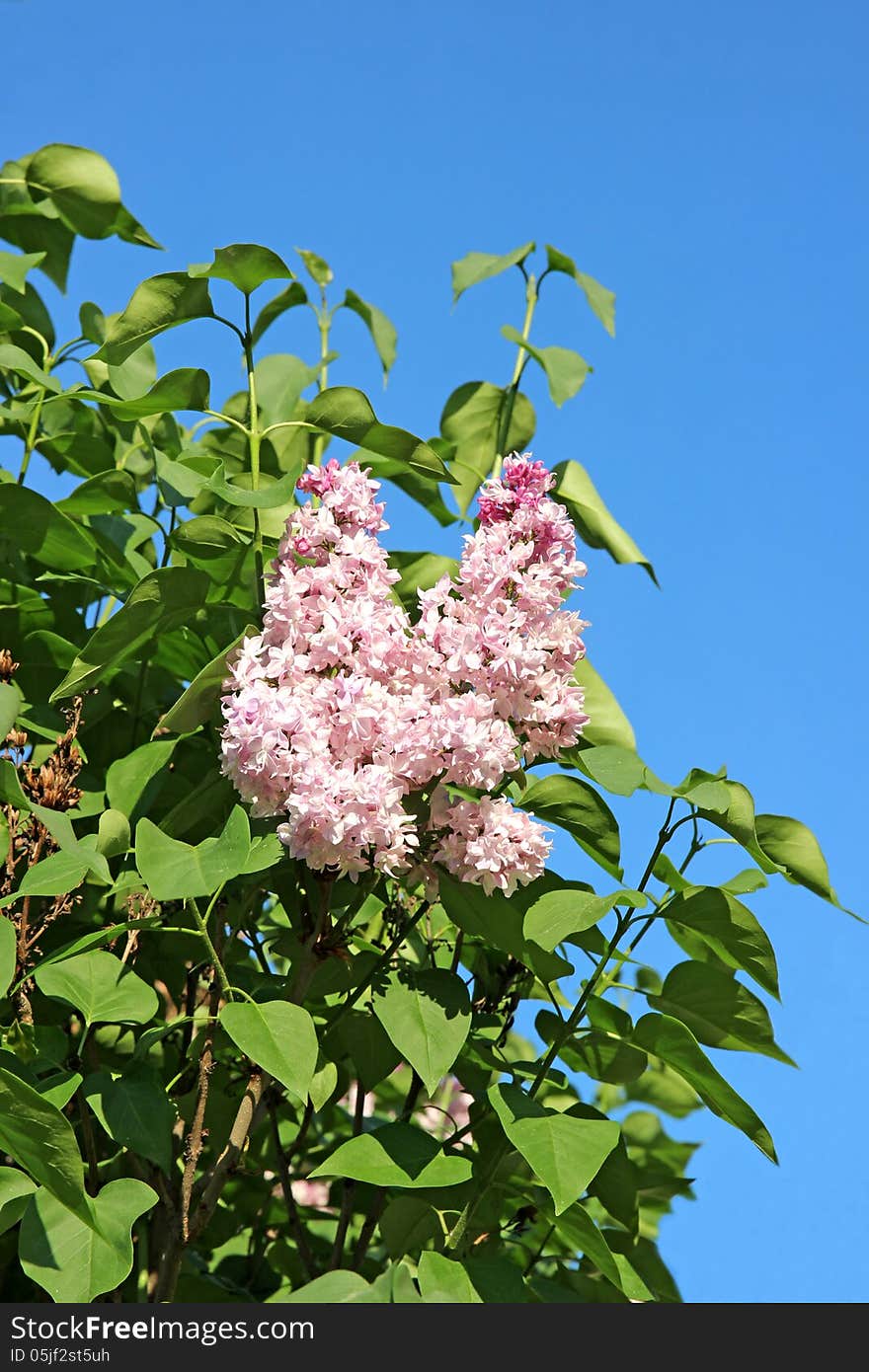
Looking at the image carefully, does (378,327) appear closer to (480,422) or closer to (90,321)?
(480,422)

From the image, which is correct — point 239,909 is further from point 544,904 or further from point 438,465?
point 438,465

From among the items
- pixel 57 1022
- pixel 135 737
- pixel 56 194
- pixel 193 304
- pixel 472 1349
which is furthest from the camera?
pixel 56 194

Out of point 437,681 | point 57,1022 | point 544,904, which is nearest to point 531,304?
point 437,681

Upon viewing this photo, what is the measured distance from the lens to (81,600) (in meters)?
Result: 1.49

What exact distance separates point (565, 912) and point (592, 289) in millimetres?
853

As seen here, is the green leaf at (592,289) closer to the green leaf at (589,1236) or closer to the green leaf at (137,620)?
the green leaf at (137,620)

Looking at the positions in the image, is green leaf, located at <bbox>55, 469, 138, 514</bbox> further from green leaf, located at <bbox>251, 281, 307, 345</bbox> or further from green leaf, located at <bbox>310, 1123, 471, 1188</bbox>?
green leaf, located at <bbox>310, 1123, 471, 1188</bbox>

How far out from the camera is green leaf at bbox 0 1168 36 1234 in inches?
37.8

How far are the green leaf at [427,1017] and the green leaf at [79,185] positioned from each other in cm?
96

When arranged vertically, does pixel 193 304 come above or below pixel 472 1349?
above

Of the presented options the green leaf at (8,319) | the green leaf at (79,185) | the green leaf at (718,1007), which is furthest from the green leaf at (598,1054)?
the green leaf at (79,185)

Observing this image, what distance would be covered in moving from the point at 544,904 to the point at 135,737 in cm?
57

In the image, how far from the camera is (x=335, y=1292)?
0.96 metres

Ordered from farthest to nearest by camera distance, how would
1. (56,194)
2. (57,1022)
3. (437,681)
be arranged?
(56,194)
(57,1022)
(437,681)
